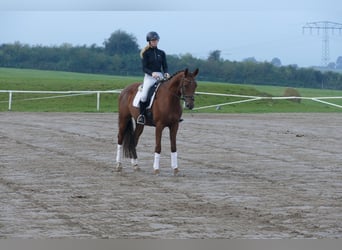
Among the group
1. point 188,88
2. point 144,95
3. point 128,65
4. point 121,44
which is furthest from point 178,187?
point 128,65

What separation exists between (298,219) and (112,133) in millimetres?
13568

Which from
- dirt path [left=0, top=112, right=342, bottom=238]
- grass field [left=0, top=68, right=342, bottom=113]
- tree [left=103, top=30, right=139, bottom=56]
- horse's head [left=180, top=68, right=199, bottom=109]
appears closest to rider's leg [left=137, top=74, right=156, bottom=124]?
horse's head [left=180, top=68, right=199, bottom=109]

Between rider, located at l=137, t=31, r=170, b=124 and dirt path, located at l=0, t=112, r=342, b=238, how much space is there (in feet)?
3.73

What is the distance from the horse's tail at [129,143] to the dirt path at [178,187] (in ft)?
0.90

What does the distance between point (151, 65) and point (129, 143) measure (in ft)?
4.74

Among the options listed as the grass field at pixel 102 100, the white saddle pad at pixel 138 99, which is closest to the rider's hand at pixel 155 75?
the white saddle pad at pixel 138 99

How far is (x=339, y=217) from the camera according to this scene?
10.2 m

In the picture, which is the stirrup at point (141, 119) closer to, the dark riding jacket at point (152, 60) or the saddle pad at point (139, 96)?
the saddle pad at point (139, 96)

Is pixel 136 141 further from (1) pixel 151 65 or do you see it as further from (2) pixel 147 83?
(1) pixel 151 65

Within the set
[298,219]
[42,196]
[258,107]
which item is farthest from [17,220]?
[258,107]

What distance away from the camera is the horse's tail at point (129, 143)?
15.1m

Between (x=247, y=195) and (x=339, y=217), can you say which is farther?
(x=247, y=195)

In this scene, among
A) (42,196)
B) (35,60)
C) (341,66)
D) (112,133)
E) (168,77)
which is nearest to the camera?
(42,196)

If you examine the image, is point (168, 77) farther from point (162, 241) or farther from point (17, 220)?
point (162, 241)
